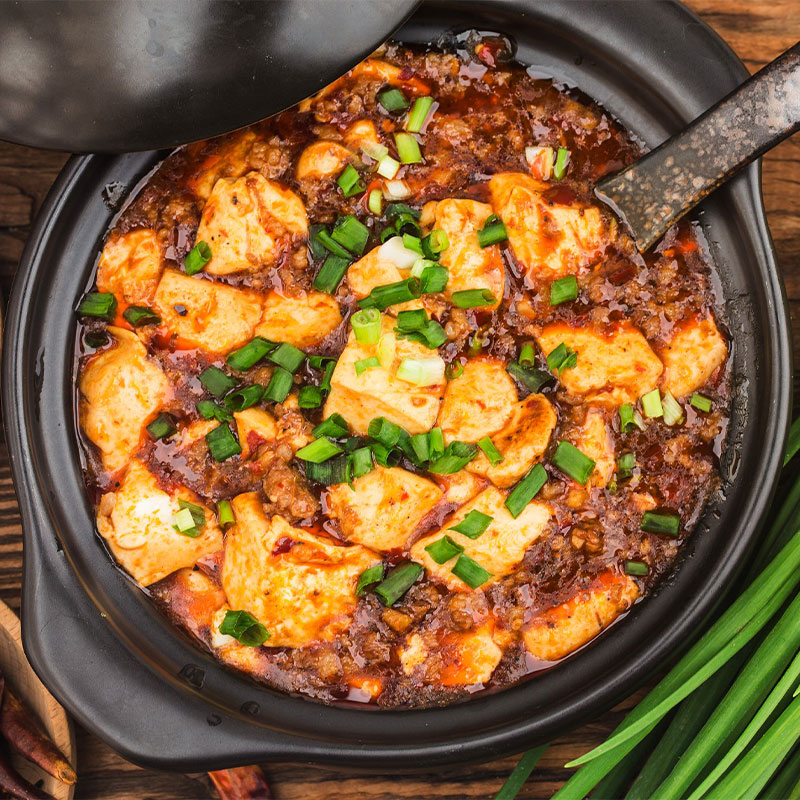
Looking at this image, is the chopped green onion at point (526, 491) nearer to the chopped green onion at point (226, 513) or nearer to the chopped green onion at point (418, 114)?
the chopped green onion at point (226, 513)

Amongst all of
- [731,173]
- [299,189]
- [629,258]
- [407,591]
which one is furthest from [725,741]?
[299,189]

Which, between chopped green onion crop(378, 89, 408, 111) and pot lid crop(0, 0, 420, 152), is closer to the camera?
pot lid crop(0, 0, 420, 152)

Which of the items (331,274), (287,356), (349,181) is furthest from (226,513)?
(349,181)

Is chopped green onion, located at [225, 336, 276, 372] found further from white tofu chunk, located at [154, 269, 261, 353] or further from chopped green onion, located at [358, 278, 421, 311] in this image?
chopped green onion, located at [358, 278, 421, 311]

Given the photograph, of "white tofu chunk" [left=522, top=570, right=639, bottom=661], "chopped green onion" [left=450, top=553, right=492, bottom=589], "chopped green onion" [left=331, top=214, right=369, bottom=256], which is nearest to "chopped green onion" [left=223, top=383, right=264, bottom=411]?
"chopped green onion" [left=331, top=214, right=369, bottom=256]

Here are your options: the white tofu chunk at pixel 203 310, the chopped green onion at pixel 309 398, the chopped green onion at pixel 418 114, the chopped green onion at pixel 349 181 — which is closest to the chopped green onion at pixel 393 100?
the chopped green onion at pixel 418 114

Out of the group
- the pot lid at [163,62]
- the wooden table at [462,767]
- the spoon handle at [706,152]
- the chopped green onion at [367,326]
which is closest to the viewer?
the pot lid at [163,62]
